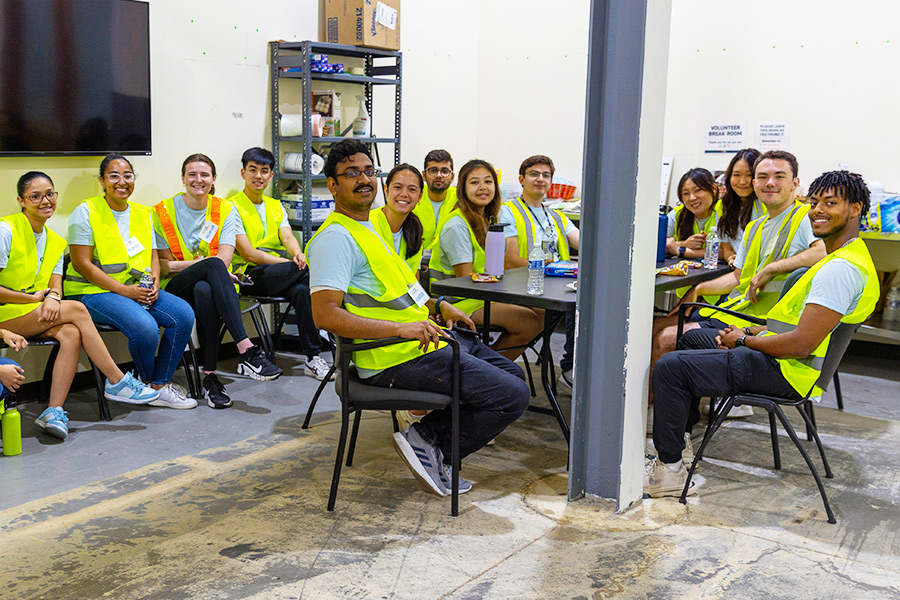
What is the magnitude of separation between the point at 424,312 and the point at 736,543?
1.31 m

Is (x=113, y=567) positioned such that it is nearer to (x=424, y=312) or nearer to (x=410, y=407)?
(x=410, y=407)

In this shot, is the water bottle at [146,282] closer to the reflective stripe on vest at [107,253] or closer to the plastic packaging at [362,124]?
the reflective stripe on vest at [107,253]

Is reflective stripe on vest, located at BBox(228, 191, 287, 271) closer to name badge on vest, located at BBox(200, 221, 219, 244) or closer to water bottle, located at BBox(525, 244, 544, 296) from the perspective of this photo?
name badge on vest, located at BBox(200, 221, 219, 244)

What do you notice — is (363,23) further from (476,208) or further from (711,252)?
(711,252)

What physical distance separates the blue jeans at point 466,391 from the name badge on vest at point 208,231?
7.11 ft

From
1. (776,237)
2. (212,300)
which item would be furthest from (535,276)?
(212,300)

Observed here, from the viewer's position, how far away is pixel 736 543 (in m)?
2.86

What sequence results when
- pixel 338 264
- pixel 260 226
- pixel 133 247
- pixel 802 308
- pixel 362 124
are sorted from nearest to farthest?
pixel 338 264 < pixel 802 308 < pixel 133 247 < pixel 260 226 < pixel 362 124

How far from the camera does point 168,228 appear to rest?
4.80 metres

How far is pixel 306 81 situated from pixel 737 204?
2.64m

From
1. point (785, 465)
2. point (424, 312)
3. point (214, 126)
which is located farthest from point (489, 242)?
point (214, 126)

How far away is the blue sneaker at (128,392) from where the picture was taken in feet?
14.0

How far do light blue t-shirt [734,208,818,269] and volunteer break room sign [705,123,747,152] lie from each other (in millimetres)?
2064

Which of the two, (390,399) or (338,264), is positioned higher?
(338,264)
